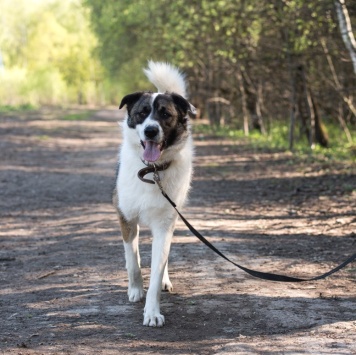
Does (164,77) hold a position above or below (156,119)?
above

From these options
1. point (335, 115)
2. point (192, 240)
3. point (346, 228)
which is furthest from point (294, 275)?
point (335, 115)

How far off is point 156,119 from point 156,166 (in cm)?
41

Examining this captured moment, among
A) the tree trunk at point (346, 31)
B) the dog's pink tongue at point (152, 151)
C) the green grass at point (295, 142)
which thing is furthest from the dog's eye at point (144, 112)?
the green grass at point (295, 142)

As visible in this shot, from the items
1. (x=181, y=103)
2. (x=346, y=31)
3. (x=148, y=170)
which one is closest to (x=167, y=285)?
(x=148, y=170)

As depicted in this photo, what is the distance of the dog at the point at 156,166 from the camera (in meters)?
5.74

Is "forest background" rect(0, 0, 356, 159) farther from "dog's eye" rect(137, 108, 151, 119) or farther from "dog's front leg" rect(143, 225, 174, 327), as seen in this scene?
"dog's front leg" rect(143, 225, 174, 327)

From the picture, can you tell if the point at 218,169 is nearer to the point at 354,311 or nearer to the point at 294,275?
the point at 294,275

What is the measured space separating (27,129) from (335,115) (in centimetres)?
1413

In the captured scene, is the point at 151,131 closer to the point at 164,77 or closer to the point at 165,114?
the point at 165,114

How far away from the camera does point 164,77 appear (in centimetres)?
633

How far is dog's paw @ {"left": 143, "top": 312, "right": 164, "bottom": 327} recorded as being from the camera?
539cm

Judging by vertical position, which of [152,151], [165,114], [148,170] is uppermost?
[165,114]

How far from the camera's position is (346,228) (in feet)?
31.0

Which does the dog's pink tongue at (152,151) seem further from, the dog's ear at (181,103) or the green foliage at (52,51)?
the green foliage at (52,51)
